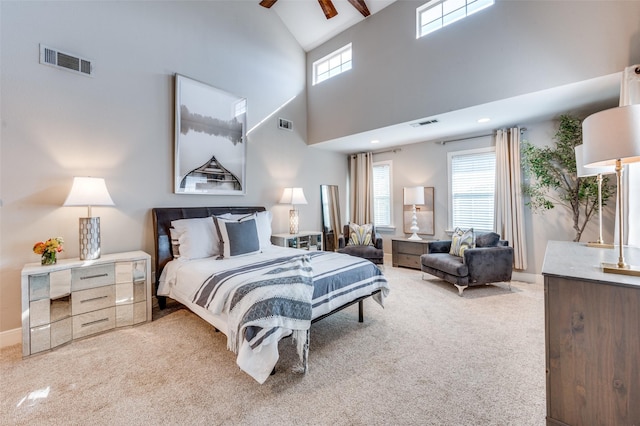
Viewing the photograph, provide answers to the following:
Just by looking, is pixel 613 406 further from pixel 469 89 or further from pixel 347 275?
pixel 469 89

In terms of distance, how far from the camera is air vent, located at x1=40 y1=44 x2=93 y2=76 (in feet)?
9.01

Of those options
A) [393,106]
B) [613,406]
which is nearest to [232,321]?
[613,406]

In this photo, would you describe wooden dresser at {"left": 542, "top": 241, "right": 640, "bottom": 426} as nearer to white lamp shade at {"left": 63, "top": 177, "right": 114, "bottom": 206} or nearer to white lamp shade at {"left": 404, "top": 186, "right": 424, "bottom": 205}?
white lamp shade at {"left": 63, "top": 177, "right": 114, "bottom": 206}

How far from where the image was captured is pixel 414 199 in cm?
527

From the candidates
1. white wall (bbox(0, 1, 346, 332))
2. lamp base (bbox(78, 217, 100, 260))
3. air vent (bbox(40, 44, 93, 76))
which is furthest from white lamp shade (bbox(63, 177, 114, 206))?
air vent (bbox(40, 44, 93, 76))

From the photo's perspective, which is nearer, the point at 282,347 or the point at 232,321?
the point at 232,321

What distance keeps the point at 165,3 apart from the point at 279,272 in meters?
3.88

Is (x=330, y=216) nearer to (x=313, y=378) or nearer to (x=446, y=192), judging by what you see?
(x=446, y=192)

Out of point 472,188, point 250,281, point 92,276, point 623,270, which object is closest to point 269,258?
point 250,281

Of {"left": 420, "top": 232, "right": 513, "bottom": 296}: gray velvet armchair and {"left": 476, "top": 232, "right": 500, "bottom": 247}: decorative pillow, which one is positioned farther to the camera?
{"left": 476, "top": 232, "right": 500, "bottom": 247}: decorative pillow

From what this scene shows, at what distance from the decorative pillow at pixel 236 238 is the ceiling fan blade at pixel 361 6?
12.7 ft

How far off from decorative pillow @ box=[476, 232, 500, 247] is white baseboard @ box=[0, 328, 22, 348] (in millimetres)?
5562

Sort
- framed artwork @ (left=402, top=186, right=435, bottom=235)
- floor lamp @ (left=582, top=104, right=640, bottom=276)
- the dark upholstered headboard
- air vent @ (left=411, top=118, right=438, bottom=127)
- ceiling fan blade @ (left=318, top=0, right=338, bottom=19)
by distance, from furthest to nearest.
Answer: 1. framed artwork @ (left=402, top=186, right=435, bottom=235)
2. ceiling fan blade @ (left=318, top=0, right=338, bottom=19)
3. air vent @ (left=411, top=118, right=438, bottom=127)
4. the dark upholstered headboard
5. floor lamp @ (left=582, top=104, right=640, bottom=276)

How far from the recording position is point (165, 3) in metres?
3.59
